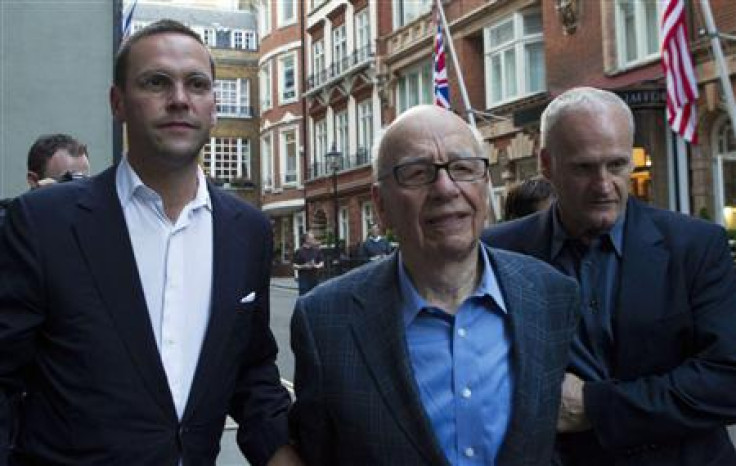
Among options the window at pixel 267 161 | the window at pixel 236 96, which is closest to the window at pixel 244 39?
the window at pixel 236 96

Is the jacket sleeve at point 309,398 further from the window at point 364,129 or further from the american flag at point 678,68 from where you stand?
the window at point 364,129

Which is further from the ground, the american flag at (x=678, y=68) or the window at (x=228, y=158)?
the window at (x=228, y=158)

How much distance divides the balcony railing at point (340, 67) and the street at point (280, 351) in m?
9.31

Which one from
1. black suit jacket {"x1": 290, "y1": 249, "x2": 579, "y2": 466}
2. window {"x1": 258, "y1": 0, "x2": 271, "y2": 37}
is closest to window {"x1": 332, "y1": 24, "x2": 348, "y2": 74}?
window {"x1": 258, "y1": 0, "x2": 271, "y2": 37}

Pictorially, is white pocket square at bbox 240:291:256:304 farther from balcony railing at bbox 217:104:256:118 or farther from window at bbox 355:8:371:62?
balcony railing at bbox 217:104:256:118

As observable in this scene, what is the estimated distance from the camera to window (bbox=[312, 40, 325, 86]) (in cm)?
3953

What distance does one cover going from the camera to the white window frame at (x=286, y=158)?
43.5m

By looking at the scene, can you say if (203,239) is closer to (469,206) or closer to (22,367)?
(22,367)

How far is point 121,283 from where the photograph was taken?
7.54ft

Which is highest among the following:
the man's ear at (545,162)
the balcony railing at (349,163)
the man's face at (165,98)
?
the balcony railing at (349,163)

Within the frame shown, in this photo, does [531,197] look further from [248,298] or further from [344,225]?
[344,225]

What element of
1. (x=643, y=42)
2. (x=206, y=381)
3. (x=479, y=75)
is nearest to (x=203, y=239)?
(x=206, y=381)

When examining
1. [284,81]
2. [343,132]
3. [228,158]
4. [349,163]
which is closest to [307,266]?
[349,163]

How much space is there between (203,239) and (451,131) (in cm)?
88
